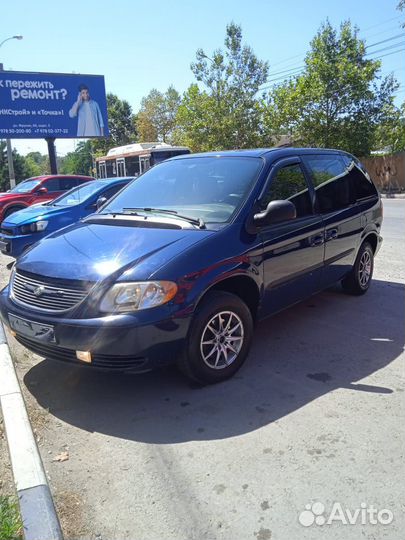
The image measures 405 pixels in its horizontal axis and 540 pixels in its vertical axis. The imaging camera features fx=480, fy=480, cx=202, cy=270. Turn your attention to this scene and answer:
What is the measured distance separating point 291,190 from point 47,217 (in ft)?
16.1

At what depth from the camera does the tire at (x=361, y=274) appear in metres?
5.83

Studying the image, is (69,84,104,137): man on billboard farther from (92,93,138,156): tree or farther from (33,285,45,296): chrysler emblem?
(92,93,138,156): tree

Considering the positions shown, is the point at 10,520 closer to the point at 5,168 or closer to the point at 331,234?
the point at 331,234

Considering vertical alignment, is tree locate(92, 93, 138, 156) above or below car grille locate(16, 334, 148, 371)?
above

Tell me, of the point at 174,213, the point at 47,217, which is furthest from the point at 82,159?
the point at 174,213

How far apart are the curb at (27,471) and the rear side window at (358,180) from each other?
167 inches

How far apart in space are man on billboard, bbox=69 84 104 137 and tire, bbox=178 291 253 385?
72.5ft

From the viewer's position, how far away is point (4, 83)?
844 inches

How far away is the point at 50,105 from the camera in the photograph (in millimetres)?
22547

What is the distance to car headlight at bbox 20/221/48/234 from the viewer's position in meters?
7.86

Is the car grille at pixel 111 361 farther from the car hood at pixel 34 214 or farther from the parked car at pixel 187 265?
the car hood at pixel 34 214

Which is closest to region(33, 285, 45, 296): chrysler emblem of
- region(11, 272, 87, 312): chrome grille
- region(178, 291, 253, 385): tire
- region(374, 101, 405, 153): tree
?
region(11, 272, 87, 312): chrome grille

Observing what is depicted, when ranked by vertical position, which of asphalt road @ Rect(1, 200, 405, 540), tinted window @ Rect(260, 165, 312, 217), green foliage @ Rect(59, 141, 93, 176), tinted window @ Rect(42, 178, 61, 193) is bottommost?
asphalt road @ Rect(1, 200, 405, 540)

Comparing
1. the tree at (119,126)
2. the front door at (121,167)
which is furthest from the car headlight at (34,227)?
the tree at (119,126)
